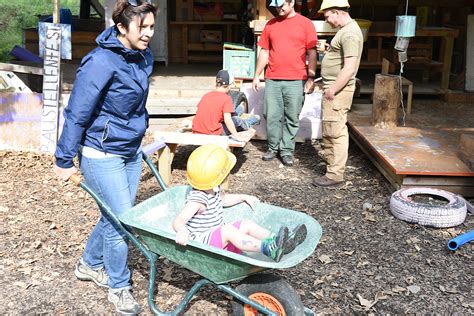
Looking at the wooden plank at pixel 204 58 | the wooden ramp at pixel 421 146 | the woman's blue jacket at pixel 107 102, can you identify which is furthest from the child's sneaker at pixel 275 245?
the wooden plank at pixel 204 58

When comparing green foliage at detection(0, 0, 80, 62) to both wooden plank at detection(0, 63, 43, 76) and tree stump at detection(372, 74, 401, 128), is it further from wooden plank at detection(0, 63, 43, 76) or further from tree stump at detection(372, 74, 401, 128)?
tree stump at detection(372, 74, 401, 128)

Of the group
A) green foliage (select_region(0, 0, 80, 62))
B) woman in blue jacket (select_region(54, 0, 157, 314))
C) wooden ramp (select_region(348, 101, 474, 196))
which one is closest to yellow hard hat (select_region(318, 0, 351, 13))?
wooden ramp (select_region(348, 101, 474, 196))

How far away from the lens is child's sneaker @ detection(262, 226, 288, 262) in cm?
295

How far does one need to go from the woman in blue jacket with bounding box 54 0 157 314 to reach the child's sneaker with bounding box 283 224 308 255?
1.12 m

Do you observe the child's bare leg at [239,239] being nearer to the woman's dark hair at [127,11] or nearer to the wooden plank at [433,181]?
the woman's dark hair at [127,11]

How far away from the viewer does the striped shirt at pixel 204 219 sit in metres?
3.27

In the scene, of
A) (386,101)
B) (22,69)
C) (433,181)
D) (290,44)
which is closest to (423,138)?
(386,101)

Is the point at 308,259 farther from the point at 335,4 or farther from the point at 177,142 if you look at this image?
the point at 335,4

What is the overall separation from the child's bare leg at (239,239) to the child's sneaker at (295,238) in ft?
0.63

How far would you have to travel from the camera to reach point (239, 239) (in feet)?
10.5

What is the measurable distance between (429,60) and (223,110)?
534 centimetres

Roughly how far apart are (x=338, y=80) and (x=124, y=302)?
126 inches

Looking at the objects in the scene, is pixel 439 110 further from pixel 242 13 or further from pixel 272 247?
pixel 272 247

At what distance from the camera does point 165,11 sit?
36.8 feet
